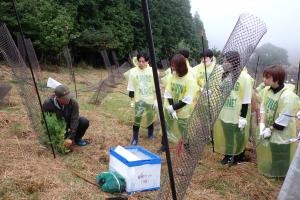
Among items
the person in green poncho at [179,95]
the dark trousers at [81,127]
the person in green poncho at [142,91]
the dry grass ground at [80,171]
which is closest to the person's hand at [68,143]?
the dry grass ground at [80,171]

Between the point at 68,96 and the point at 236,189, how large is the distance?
89.4 inches

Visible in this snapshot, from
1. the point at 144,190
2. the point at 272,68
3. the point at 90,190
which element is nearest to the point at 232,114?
the point at 272,68

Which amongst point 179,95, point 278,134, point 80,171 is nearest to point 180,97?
point 179,95

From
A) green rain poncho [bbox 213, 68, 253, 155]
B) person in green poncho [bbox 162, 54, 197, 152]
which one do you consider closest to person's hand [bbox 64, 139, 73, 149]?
person in green poncho [bbox 162, 54, 197, 152]

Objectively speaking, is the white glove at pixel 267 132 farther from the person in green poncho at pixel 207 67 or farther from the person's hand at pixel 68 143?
the person's hand at pixel 68 143

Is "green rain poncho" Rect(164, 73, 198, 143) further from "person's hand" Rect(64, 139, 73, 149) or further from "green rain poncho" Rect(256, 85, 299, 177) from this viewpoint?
"person's hand" Rect(64, 139, 73, 149)

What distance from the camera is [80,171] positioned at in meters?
4.34

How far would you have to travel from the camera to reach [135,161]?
3.68 meters

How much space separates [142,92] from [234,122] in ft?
4.95

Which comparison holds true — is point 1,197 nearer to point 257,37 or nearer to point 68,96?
point 68,96

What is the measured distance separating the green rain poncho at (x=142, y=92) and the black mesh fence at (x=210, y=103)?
2787 mm

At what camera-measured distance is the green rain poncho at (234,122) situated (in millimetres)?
4605

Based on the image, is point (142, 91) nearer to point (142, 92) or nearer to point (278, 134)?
point (142, 92)

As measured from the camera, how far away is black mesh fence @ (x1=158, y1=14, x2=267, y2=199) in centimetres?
273
